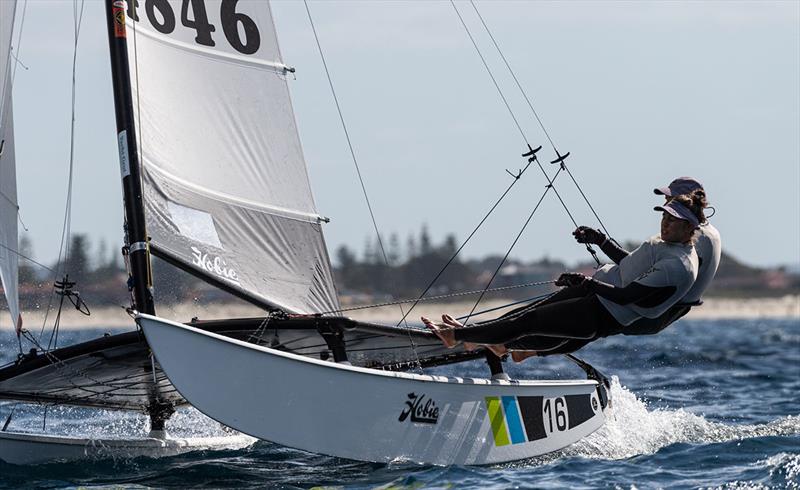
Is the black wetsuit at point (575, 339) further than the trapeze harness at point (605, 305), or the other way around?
the black wetsuit at point (575, 339)

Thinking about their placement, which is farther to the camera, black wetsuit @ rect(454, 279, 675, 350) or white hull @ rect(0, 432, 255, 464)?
white hull @ rect(0, 432, 255, 464)

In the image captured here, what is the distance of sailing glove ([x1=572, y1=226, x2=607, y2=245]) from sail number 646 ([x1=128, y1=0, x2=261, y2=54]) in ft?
7.84

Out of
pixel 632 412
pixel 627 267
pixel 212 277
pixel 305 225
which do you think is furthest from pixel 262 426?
pixel 632 412

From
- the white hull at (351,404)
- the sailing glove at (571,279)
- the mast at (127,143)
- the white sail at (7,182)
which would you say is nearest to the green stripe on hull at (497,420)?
the white hull at (351,404)

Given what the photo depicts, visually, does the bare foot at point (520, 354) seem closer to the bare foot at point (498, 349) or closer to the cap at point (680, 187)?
the bare foot at point (498, 349)

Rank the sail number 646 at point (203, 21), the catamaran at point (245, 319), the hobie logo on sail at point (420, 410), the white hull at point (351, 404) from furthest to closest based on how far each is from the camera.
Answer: the sail number 646 at point (203, 21) < the hobie logo on sail at point (420, 410) < the catamaran at point (245, 319) < the white hull at point (351, 404)

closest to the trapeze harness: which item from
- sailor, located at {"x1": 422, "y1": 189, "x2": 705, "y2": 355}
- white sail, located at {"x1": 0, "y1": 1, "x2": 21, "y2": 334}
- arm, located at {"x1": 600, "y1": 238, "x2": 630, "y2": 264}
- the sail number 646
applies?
sailor, located at {"x1": 422, "y1": 189, "x2": 705, "y2": 355}

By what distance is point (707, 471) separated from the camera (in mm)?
7137

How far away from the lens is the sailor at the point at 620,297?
7.11m

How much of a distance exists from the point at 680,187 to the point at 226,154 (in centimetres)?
277

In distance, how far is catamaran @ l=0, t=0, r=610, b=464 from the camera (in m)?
6.72

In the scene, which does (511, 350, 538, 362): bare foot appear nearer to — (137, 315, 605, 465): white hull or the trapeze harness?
(137, 315, 605, 465): white hull

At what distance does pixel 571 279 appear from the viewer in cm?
716

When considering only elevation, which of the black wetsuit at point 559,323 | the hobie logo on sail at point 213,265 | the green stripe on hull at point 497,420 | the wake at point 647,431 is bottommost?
the wake at point 647,431
